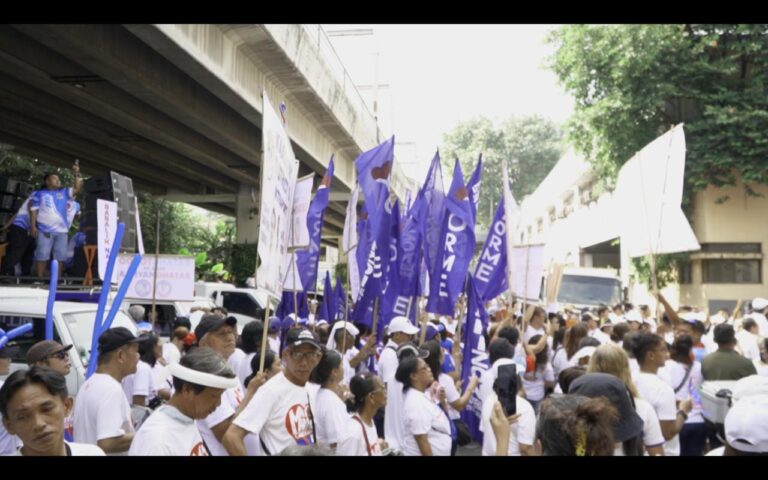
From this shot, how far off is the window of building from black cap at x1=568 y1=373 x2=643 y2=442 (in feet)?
80.7

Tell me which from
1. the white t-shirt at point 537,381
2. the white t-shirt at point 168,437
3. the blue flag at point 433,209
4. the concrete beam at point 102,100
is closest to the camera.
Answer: the white t-shirt at point 168,437

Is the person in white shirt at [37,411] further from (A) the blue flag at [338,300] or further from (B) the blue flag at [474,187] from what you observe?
(A) the blue flag at [338,300]

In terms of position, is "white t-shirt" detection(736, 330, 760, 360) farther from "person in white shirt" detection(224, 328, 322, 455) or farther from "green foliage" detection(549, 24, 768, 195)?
"green foliage" detection(549, 24, 768, 195)

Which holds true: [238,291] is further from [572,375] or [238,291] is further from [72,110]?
[572,375]

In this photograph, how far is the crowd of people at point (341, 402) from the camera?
10.7ft

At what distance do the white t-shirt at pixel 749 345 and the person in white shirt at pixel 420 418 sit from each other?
19.2 feet

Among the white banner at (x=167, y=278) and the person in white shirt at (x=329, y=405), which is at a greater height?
the white banner at (x=167, y=278)

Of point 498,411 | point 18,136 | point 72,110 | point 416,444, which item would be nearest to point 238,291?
point 72,110

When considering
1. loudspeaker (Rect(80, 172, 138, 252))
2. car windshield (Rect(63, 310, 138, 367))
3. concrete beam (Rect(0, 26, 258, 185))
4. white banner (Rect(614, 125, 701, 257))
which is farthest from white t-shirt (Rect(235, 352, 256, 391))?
concrete beam (Rect(0, 26, 258, 185))

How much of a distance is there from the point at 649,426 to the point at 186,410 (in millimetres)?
2745

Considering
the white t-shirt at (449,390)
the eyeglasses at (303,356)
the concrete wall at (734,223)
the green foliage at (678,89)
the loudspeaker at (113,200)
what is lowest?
the white t-shirt at (449,390)

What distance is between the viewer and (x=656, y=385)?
5492 mm

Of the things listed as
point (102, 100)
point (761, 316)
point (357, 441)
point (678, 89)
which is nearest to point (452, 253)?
point (357, 441)

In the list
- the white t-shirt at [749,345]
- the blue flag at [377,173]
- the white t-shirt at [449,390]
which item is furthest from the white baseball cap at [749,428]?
the white t-shirt at [749,345]
